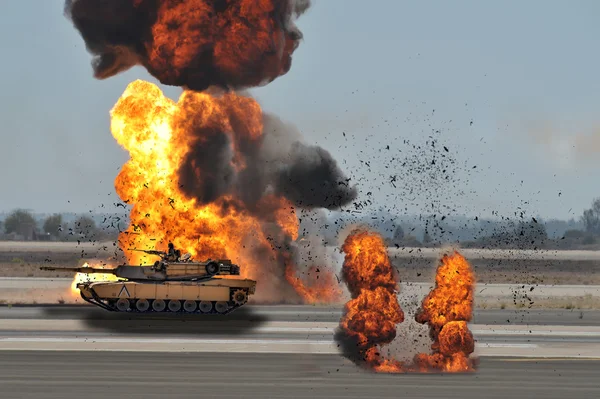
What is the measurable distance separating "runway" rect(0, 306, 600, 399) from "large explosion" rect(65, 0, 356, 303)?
903cm

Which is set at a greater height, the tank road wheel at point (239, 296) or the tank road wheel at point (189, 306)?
the tank road wheel at point (239, 296)

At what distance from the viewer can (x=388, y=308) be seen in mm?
33062

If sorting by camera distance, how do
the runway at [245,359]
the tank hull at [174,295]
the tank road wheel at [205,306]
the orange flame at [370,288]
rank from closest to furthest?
the runway at [245,359], the orange flame at [370,288], the tank hull at [174,295], the tank road wheel at [205,306]

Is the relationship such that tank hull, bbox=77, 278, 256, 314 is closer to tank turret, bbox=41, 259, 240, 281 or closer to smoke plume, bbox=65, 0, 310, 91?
tank turret, bbox=41, 259, 240, 281

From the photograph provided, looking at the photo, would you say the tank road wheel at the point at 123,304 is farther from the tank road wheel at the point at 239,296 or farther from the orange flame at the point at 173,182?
the orange flame at the point at 173,182

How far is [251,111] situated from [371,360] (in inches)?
1257

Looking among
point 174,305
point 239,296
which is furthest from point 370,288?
point 174,305

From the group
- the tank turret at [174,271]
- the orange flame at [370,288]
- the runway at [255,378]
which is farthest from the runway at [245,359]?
the tank turret at [174,271]

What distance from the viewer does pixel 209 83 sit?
60.8 meters

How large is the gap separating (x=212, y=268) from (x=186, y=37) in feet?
42.5

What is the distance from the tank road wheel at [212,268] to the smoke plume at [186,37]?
37.7ft

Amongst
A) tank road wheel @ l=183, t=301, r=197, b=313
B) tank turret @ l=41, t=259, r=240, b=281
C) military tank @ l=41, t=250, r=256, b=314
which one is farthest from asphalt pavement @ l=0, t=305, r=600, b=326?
tank turret @ l=41, t=259, r=240, b=281

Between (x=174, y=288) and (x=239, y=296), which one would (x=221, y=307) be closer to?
(x=239, y=296)

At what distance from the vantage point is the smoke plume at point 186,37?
59.1 meters
